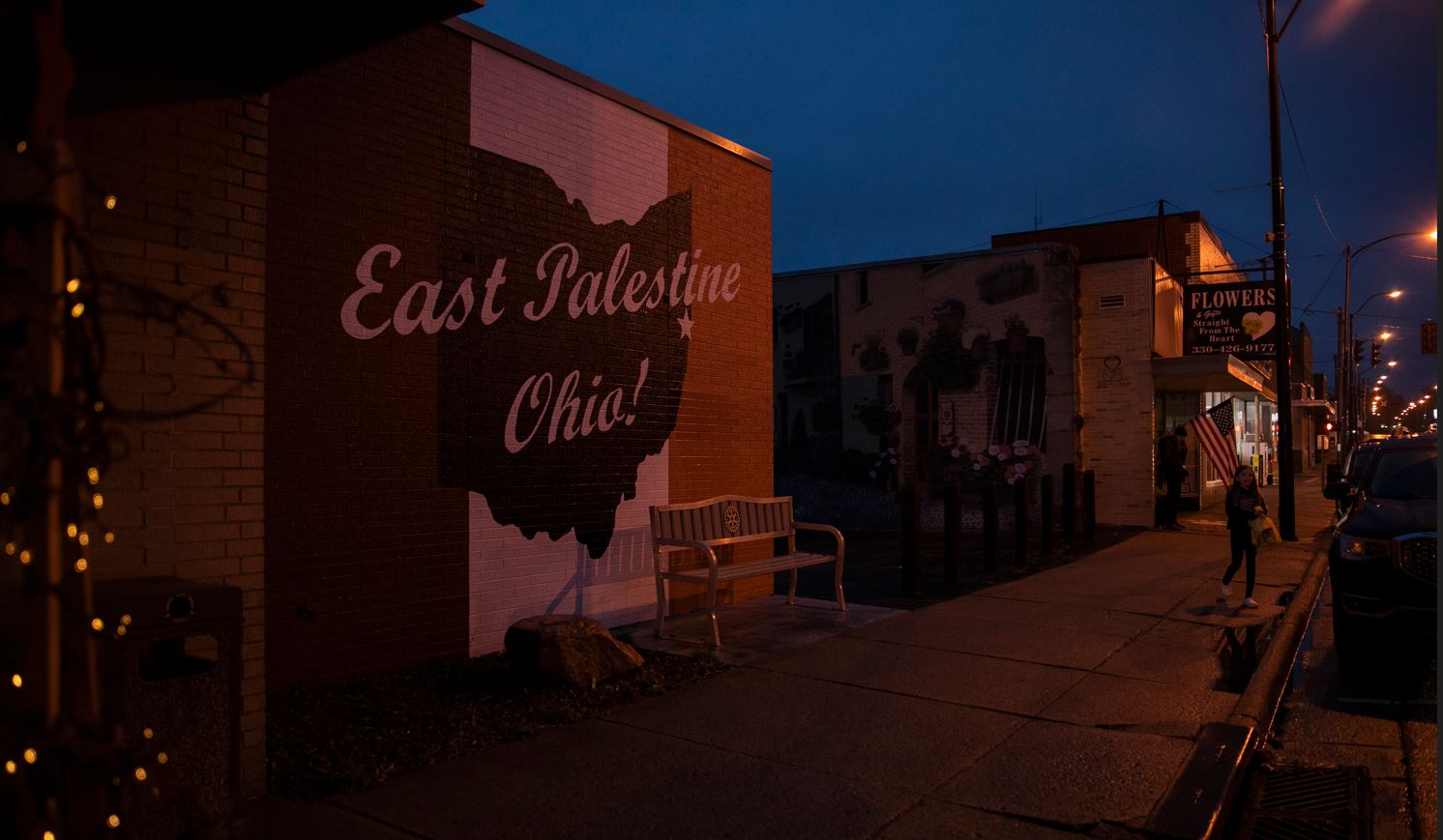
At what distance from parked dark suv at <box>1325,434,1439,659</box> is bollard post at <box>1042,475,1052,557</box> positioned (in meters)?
6.14

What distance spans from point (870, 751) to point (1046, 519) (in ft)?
32.8

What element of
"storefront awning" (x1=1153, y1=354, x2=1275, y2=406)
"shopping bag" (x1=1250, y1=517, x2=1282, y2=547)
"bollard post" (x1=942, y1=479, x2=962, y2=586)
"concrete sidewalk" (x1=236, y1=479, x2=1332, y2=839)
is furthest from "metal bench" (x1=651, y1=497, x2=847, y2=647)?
"storefront awning" (x1=1153, y1=354, x2=1275, y2=406)

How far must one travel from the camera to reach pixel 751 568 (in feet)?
27.9

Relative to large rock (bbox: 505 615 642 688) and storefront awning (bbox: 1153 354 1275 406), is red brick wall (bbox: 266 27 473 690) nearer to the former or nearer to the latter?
large rock (bbox: 505 615 642 688)

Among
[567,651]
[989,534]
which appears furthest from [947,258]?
[567,651]

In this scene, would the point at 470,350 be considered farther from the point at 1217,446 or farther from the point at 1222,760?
the point at 1217,446

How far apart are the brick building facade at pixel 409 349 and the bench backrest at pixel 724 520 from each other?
0.35 metres

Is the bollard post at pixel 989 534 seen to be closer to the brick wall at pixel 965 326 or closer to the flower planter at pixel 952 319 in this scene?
the brick wall at pixel 965 326

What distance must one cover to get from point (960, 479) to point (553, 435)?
13589 millimetres

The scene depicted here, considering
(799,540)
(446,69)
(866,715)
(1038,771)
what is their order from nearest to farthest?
(1038,771), (866,715), (446,69), (799,540)

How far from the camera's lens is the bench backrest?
855 centimetres

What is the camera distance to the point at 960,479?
19875 mm

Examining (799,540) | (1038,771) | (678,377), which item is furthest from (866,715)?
(799,540)

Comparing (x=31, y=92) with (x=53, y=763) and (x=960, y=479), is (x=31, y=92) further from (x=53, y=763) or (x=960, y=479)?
(x=960, y=479)
